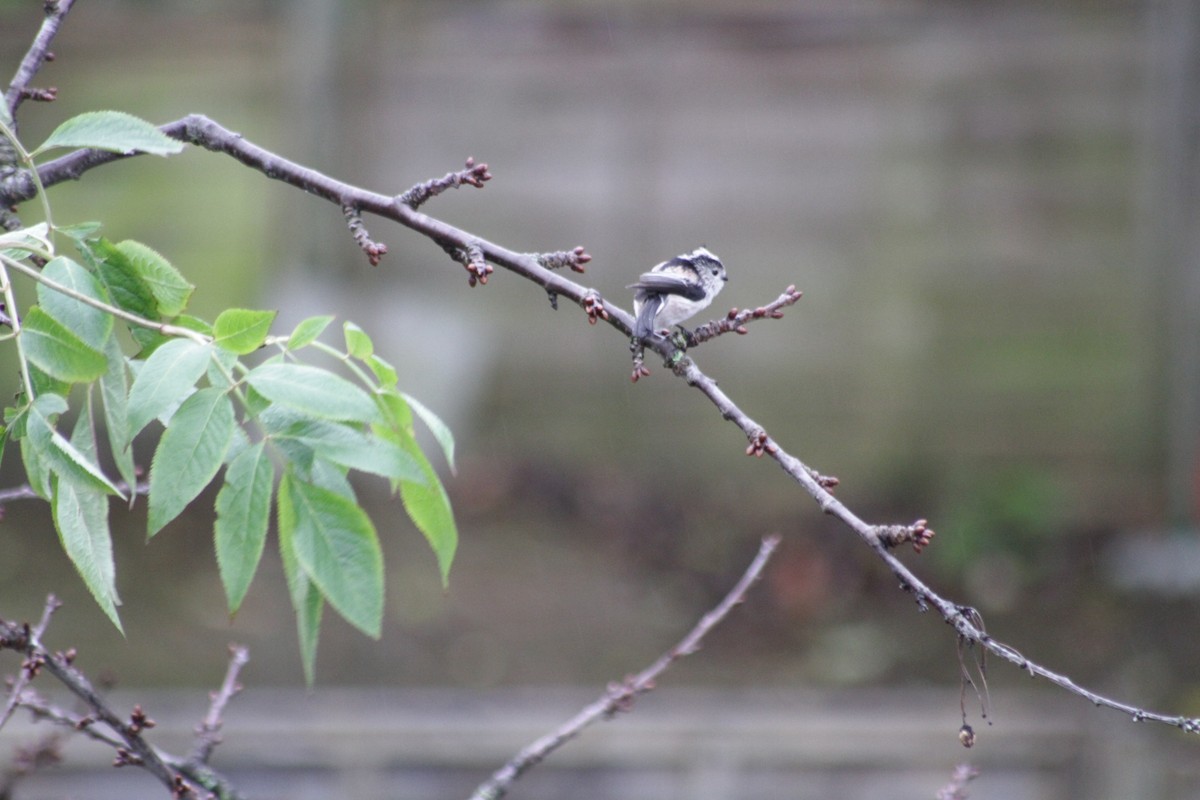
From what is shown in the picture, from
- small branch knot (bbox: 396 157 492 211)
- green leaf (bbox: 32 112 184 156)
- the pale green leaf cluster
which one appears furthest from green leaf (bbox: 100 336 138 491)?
small branch knot (bbox: 396 157 492 211)

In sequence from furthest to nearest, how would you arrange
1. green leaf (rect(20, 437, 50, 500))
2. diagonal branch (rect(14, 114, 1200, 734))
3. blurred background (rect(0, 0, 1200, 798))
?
blurred background (rect(0, 0, 1200, 798))
green leaf (rect(20, 437, 50, 500))
diagonal branch (rect(14, 114, 1200, 734))

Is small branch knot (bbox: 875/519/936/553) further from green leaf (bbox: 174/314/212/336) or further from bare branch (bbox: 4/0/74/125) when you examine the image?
bare branch (bbox: 4/0/74/125)

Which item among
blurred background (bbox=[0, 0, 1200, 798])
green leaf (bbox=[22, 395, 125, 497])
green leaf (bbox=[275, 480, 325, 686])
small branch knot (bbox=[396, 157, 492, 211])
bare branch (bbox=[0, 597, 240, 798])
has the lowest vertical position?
bare branch (bbox=[0, 597, 240, 798])

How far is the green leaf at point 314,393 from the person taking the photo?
1.14 m

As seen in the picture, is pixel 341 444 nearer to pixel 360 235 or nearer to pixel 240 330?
pixel 240 330

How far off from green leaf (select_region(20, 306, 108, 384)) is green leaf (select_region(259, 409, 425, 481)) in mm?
186

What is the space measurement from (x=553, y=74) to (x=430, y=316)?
153 centimetres

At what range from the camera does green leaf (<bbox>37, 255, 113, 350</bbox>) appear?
1.23 m

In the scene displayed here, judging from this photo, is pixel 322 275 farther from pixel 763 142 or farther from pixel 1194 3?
pixel 1194 3

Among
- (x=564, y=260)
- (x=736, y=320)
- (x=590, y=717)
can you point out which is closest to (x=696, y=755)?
(x=590, y=717)

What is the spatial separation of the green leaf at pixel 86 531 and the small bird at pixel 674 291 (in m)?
0.70

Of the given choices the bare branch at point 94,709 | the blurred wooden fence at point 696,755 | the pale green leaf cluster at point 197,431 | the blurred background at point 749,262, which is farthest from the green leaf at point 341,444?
the blurred background at point 749,262

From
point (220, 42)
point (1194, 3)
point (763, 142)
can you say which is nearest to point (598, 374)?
point (763, 142)

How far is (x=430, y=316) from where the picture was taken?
6.12 meters
